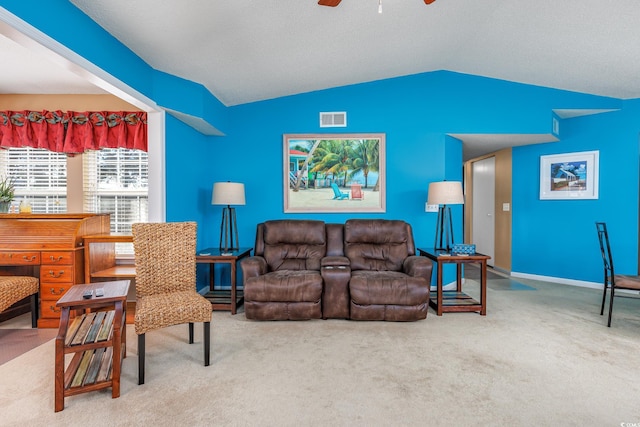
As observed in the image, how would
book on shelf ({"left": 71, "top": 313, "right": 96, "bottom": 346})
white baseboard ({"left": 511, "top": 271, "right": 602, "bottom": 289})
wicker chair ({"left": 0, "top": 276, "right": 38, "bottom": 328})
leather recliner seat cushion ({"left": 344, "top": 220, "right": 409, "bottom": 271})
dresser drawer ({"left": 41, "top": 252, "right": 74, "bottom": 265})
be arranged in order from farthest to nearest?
1. white baseboard ({"left": 511, "top": 271, "right": 602, "bottom": 289})
2. leather recliner seat cushion ({"left": 344, "top": 220, "right": 409, "bottom": 271})
3. dresser drawer ({"left": 41, "top": 252, "right": 74, "bottom": 265})
4. wicker chair ({"left": 0, "top": 276, "right": 38, "bottom": 328})
5. book on shelf ({"left": 71, "top": 313, "right": 96, "bottom": 346})

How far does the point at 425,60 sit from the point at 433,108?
66cm

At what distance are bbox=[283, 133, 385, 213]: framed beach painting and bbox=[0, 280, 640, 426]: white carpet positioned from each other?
1.68 metres

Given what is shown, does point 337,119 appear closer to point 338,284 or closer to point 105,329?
point 338,284

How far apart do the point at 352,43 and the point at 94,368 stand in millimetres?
3430

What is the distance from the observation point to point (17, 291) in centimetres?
296

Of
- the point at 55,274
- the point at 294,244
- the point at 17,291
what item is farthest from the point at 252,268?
the point at 17,291

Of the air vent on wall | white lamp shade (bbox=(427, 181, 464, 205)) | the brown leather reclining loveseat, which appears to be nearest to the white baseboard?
white lamp shade (bbox=(427, 181, 464, 205))

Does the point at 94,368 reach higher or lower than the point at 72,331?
lower

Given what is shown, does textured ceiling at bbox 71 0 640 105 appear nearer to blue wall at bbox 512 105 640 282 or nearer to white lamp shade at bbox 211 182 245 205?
blue wall at bbox 512 105 640 282

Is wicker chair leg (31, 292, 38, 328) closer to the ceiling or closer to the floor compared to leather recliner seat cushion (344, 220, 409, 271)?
closer to the floor

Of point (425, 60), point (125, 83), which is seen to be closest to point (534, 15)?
point (425, 60)

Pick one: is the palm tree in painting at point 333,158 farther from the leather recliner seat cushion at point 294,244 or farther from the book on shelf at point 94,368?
the book on shelf at point 94,368

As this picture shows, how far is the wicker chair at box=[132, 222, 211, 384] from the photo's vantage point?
7.45 feet

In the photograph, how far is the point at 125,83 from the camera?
2824mm
